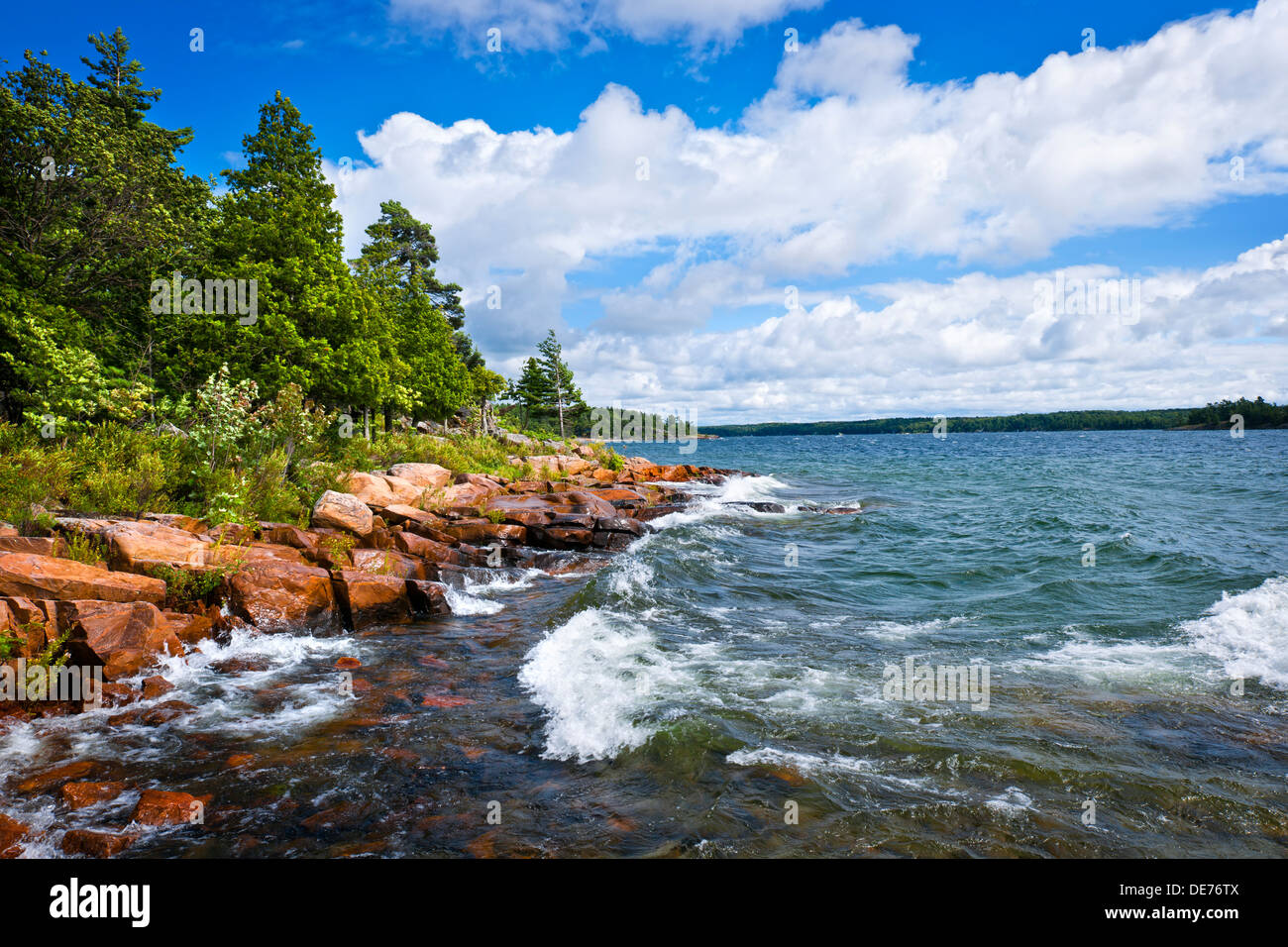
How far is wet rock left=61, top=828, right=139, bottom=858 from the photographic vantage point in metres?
4.98

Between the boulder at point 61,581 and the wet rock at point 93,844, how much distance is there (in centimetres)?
510

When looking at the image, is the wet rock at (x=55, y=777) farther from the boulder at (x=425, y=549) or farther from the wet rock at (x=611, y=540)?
the wet rock at (x=611, y=540)

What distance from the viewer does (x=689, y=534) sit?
76.3 ft

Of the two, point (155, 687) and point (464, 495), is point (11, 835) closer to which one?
point (155, 687)

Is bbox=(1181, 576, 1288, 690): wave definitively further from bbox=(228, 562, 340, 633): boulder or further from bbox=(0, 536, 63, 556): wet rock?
bbox=(0, 536, 63, 556): wet rock

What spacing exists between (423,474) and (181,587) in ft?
43.9

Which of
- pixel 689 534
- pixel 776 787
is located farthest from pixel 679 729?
pixel 689 534

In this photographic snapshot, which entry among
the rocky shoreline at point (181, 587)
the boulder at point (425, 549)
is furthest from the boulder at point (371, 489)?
the boulder at point (425, 549)

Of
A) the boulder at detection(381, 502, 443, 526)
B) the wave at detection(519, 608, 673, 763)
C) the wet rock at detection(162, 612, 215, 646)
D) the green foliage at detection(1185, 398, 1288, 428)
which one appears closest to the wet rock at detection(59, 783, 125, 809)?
the wet rock at detection(162, 612, 215, 646)

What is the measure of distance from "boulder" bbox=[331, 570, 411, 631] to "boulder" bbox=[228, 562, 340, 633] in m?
0.24

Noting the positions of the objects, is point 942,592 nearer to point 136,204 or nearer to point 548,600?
point 548,600

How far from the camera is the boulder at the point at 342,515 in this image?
15.1 meters

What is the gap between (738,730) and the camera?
25.1 feet
